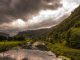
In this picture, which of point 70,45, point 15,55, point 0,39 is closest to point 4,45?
point 15,55

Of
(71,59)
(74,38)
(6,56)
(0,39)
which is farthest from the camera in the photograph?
(74,38)

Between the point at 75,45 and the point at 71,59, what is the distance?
64498 mm

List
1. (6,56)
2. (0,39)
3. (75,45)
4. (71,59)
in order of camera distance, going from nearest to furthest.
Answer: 1. (71,59)
2. (6,56)
3. (0,39)
4. (75,45)

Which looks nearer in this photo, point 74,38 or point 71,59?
point 71,59

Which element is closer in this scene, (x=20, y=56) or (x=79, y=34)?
(x=20, y=56)

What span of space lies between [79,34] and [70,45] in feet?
69.4

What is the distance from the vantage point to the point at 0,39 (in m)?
149

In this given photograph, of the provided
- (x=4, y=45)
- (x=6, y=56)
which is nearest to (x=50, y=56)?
(x=6, y=56)

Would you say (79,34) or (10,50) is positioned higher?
(79,34)

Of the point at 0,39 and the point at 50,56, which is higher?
the point at 0,39

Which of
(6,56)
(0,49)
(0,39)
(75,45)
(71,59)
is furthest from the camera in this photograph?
(75,45)

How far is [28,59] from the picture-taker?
10106cm

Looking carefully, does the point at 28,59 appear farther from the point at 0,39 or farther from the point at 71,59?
the point at 0,39

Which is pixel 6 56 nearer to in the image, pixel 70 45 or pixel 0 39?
pixel 0 39
